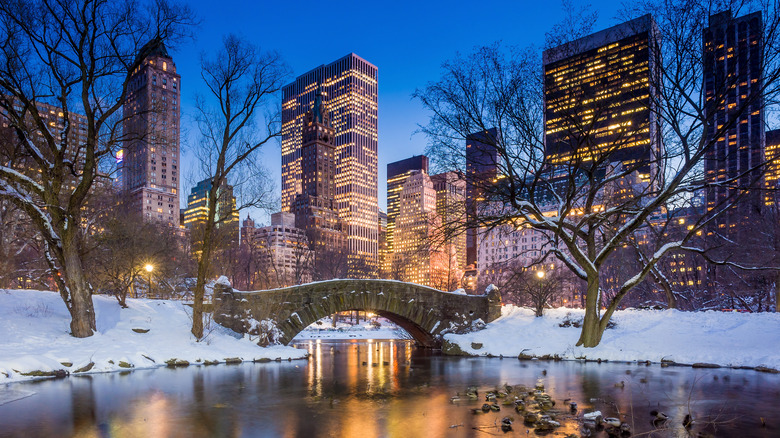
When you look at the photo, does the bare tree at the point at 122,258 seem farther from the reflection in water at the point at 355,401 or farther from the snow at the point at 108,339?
the reflection in water at the point at 355,401

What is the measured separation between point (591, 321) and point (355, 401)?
13025 millimetres

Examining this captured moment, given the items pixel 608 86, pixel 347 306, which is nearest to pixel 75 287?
pixel 347 306

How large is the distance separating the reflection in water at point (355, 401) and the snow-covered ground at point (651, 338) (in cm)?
182

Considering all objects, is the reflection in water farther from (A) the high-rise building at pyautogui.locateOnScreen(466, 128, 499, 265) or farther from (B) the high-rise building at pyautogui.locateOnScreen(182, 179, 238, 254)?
(B) the high-rise building at pyautogui.locateOnScreen(182, 179, 238, 254)

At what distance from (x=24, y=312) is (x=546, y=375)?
19192 mm

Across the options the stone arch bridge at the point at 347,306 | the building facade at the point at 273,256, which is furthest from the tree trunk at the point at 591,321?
the building facade at the point at 273,256

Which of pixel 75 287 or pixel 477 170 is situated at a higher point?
pixel 477 170

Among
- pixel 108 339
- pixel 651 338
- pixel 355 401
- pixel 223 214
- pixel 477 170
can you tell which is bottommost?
pixel 651 338

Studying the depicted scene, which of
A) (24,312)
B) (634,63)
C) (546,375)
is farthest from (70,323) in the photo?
(634,63)

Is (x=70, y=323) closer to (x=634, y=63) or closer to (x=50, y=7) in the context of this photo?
(x=50, y=7)

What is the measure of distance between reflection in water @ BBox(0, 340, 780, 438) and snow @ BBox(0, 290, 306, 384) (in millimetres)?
1108

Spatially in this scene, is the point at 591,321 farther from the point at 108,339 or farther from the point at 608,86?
the point at 108,339

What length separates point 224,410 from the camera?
1169 cm

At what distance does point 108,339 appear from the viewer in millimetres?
19078
